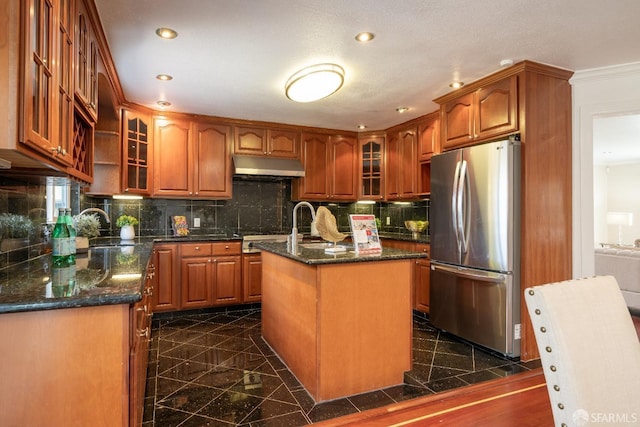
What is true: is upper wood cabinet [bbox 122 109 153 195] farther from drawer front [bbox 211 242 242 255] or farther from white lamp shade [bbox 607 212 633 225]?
white lamp shade [bbox 607 212 633 225]

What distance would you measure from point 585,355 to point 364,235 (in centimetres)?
169

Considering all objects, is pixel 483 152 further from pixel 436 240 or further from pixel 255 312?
pixel 255 312

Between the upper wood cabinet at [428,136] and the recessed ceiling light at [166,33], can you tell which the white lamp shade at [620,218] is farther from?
the recessed ceiling light at [166,33]

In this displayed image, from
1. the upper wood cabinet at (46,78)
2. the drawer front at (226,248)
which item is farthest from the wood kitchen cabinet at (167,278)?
the upper wood cabinet at (46,78)

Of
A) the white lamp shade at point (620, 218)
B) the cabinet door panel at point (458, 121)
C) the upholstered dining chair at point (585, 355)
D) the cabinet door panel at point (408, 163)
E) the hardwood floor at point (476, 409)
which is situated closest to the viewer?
the upholstered dining chair at point (585, 355)

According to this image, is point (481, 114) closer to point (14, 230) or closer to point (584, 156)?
point (584, 156)

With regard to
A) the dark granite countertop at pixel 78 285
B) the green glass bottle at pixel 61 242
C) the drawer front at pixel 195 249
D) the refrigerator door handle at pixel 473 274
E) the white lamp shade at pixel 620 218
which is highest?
the white lamp shade at pixel 620 218

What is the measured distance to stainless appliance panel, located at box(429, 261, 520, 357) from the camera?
2.91m

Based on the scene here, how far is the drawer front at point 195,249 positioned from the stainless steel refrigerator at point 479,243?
8.21ft

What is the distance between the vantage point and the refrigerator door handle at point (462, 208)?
3.21 metres

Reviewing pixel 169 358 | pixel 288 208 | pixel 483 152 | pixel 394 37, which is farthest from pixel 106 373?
pixel 288 208

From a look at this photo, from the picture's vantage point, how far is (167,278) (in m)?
4.03

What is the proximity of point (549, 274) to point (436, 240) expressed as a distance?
972 mm

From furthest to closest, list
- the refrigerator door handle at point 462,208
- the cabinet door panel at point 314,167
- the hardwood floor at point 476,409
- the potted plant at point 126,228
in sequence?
1. the cabinet door panel at point 314,167
2. the potted plant at point 126,228
3. the refrigerator door handle at point 462,208
4. the hardwood floor at point 476,409
